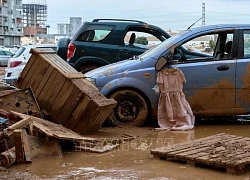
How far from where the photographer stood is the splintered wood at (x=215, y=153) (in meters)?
5.66

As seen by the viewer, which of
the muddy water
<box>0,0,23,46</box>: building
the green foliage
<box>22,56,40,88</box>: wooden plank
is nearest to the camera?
the muddy water

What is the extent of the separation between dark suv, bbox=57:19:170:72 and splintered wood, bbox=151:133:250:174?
5240 mm

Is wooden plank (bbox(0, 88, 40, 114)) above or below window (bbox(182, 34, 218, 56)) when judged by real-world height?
below

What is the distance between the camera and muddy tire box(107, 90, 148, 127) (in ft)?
28.5

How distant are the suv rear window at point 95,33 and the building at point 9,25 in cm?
8182

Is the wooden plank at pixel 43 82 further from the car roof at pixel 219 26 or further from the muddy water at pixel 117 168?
the car roof at pixel 219 26

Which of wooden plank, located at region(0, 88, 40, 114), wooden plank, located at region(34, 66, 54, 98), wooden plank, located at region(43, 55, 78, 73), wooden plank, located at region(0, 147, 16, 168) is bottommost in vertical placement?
wooden plank, located at region(0, 147, 16, 168)

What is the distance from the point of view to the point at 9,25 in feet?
320

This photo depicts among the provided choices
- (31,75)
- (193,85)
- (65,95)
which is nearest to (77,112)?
(65,95)

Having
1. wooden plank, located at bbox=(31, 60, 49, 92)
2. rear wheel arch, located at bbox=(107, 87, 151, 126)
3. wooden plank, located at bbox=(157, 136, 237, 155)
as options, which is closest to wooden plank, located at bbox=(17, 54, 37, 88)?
wooden plank, located at bbox=(31, 60, 49, 92)

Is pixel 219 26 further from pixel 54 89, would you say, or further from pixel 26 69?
pixel 26 69

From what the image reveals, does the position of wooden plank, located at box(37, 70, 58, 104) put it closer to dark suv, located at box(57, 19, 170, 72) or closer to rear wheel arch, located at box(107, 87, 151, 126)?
rear wheel arch, located at box(107, 87, 151, 126)

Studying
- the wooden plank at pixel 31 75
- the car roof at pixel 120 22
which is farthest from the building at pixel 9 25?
the wooden plank at pixel 31 75

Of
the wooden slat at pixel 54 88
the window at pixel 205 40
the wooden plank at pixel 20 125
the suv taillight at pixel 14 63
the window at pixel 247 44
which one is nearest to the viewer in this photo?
the wooden plank at pixel 20 125
